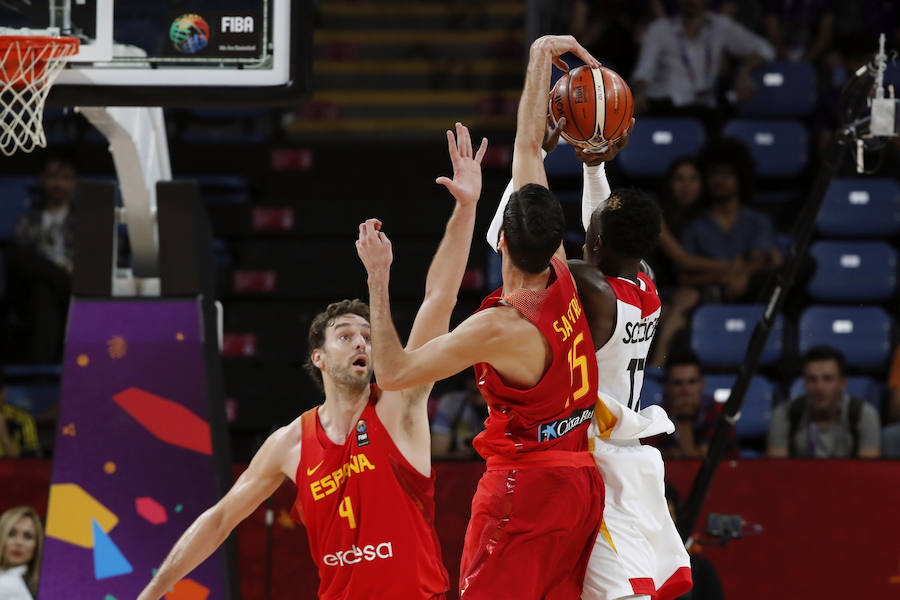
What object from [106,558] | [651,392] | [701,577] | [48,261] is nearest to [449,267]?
[106,558]

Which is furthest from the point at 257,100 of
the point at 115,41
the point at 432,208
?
the point at 432,208

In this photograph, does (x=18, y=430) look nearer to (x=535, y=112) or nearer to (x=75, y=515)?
(x=75, y=515)

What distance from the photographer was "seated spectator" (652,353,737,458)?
8.06 meters

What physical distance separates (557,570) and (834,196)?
246 inches

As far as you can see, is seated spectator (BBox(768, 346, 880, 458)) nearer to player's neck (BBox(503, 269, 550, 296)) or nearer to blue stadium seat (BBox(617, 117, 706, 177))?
blue stadium seat (BBox(617, 117, 706, 177))

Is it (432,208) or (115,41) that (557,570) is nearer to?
(115,41)

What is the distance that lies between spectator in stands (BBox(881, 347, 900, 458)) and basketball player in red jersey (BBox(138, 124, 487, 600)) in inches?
157

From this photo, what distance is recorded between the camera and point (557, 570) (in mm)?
4695

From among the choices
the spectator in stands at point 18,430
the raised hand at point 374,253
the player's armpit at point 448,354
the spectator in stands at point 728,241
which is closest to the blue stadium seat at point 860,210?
the spectator in stands at point 728,241

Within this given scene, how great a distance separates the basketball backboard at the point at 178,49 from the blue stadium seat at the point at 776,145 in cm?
549

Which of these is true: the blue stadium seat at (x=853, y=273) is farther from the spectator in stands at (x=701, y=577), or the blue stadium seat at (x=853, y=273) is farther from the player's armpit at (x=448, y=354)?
the player's armpit at (x=448, y=354)

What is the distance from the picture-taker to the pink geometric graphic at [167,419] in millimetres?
6582

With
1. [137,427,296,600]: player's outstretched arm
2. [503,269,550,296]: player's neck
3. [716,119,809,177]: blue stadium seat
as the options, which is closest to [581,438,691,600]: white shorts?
[503,269,550,296]: player's neck

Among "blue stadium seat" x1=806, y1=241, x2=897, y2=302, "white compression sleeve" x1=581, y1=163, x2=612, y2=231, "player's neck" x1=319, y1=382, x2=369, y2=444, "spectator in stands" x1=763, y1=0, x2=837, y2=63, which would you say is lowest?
"player's neck" x1=319, y1=382, x2=369, y2=444
